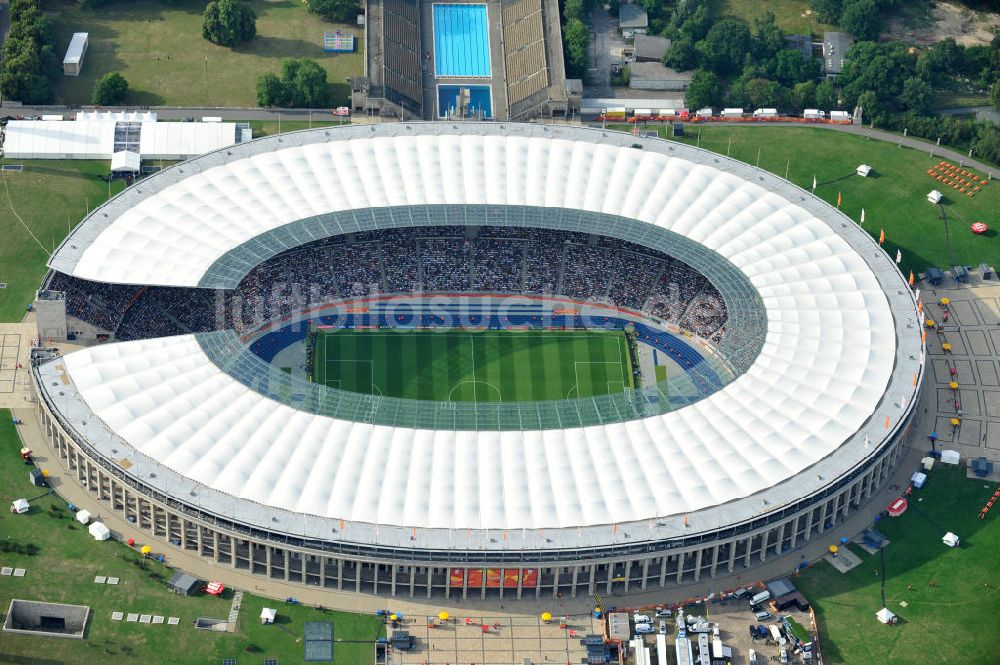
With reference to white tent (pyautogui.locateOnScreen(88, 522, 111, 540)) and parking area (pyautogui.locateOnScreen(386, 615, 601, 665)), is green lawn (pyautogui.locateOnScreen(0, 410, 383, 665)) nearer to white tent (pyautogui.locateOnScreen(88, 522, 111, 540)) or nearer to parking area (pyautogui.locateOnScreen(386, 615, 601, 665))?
white tent (pyautogui.locateOnScreen(88, 522, 111, 540))

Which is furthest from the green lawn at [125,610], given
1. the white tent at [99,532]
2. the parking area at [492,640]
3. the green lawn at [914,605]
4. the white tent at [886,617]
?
the white tent at [886,617]


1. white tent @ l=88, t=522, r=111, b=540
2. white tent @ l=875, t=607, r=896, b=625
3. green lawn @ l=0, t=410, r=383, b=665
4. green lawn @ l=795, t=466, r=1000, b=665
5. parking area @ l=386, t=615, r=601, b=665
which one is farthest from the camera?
white tent @ l=88, t=522, r=111, b=540

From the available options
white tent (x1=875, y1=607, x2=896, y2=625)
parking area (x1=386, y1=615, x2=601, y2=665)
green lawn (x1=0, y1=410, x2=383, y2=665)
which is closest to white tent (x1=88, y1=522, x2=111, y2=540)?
green lawn (x1=0, y1=410, x2=383, y2=665)

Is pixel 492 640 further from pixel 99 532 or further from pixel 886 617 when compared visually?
pixel 99 532

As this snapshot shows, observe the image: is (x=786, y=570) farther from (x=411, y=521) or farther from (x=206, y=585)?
(x=206, y=585)

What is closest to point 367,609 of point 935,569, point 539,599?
point 539,599

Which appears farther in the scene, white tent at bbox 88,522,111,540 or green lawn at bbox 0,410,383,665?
white tent at bbox 88,522,111,540

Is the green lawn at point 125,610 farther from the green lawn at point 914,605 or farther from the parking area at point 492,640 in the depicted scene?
the green lawn at point 914,605
